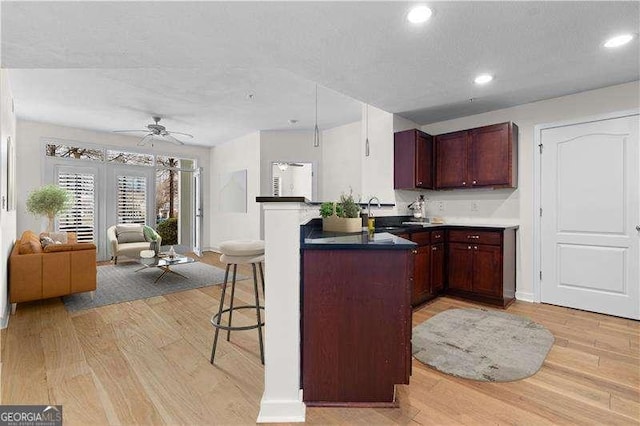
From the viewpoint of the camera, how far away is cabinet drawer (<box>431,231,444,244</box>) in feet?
11.8

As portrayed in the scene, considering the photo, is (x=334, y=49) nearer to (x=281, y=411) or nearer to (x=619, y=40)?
(x=619, y=40)

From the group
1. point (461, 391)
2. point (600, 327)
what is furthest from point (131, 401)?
point (600, 327)

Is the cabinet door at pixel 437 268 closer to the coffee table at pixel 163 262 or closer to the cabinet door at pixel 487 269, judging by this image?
the cabinet door at pixel 487 269

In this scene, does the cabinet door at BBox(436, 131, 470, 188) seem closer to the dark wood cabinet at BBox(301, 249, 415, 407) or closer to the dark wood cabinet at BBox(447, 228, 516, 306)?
the dark wood cabinet at BBox(447, 228, 516, 306)

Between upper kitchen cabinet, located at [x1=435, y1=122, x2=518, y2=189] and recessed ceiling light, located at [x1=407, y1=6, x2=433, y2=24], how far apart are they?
2159 mm

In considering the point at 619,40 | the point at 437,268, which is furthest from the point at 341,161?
the point at 619,40

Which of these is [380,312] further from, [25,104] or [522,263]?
[25,104]

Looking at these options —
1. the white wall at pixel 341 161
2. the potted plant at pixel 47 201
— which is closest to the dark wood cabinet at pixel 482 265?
the white wall at pixel 341 161

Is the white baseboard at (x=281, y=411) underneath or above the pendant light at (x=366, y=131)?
underneath

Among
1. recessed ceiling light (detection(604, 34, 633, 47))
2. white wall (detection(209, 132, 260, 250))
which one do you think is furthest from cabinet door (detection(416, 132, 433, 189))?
white wall (detection(209, 132, 260, 250))

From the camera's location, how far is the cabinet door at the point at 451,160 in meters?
3.90

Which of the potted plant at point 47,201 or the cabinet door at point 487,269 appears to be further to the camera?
the potted plant at point 47,201

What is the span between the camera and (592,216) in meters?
3.21

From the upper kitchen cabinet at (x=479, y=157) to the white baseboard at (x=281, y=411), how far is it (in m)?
3.31
